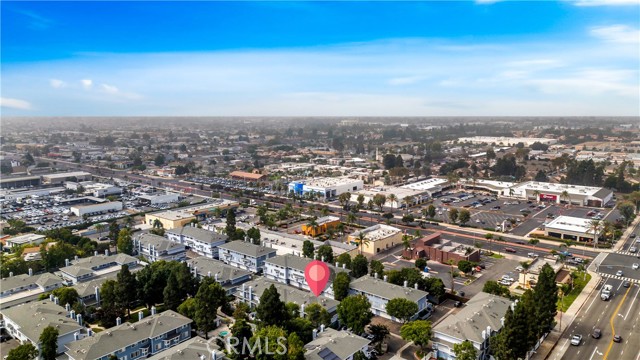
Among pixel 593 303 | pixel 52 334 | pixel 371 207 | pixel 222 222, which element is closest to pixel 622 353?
pixel 593 303

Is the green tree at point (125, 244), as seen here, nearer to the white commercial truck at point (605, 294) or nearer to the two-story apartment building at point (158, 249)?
the two-story apartment building at point (158, 249)

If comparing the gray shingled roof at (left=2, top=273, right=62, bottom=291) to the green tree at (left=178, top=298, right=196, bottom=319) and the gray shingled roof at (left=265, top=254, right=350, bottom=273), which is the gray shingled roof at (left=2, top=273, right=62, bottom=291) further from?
the gray shingled roof at (left=265, top=254, right=350, bottom=273)

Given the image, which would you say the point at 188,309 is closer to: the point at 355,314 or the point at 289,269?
the point at 289,269

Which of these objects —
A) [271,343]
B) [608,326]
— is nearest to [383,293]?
[271,343]

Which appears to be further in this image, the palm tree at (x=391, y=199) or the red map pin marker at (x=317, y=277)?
the palm tree at (x=391, y=199)

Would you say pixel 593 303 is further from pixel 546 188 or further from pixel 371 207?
pixel 546 188

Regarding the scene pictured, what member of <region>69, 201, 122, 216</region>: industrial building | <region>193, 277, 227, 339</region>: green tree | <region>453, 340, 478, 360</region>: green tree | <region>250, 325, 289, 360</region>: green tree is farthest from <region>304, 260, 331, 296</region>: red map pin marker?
<region>69, 201, 122, 216</region>: industrial building

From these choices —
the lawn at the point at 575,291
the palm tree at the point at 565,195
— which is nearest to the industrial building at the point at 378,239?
the lawn at the point at 575,291
